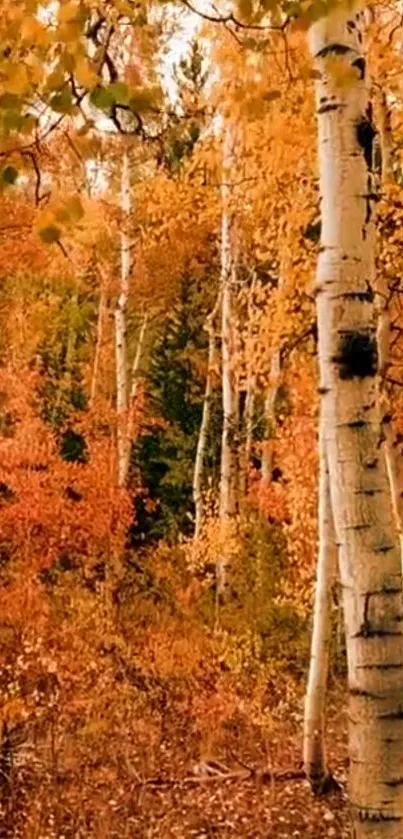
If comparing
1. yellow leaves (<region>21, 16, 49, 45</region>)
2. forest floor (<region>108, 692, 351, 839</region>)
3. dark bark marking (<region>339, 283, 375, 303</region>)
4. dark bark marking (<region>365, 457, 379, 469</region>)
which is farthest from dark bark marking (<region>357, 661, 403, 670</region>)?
forest floor (<region>108, 692, 351, 839</region>)

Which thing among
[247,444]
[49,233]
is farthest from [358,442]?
[247,444]

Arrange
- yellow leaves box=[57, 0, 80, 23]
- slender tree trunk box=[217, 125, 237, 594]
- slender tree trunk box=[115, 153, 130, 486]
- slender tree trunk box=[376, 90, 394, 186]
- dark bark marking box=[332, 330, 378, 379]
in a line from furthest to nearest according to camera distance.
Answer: slender tree trunk box=[115, 153, 130, 486], slender tree trunk box=[217, 125, 237, 594], slender tree trunk box=[376, 90, 394, 186], dark bark marking box=[332, 330, 378, 379], yellow leaves box=[57, 0, 80, 23]

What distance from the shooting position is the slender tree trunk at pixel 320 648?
26.5 feet

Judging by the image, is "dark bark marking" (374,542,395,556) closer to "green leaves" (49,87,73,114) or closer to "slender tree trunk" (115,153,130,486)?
"green leaves" (49,87,73,114)

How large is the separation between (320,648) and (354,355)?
19.5 feet

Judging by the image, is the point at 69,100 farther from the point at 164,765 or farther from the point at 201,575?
the point at 201,575

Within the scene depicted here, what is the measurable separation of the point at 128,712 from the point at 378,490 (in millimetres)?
8926

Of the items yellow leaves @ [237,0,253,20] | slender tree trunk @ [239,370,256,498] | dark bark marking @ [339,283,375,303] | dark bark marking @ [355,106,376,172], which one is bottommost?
dark bark marking @ [339,283,375,303]

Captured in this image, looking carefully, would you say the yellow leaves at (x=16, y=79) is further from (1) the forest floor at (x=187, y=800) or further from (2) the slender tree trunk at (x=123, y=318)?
(2) the slender tree trunk at (x=123, y=318)

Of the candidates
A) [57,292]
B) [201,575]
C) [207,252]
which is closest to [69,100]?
[201,575]

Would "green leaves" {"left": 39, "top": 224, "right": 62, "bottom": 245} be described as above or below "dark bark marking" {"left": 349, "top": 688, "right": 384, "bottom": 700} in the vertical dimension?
above

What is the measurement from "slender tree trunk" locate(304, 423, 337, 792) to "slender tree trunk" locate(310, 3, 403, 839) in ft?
16.8

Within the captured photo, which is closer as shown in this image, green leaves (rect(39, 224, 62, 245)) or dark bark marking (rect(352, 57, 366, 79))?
green leaves (rect(39, 224, 62, 245))

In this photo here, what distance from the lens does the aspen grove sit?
2580 millimetres
